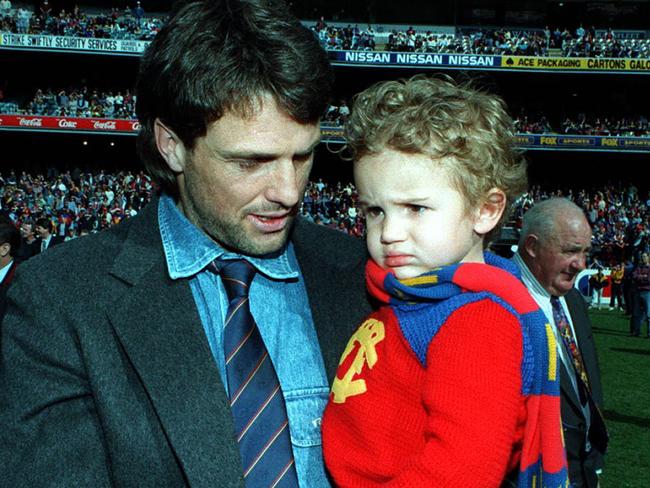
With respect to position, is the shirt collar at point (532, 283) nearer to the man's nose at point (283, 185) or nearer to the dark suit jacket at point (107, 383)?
the man's nose at point (283, 185)

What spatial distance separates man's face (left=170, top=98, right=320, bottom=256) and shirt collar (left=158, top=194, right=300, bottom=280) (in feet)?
0.17

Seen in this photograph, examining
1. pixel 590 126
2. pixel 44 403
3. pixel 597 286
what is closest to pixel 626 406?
pixel 44 403

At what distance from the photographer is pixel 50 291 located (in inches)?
80.4

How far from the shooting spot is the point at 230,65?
2.26 meters

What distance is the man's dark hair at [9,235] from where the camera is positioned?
292 inches

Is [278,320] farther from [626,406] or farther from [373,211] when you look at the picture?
[626,406]

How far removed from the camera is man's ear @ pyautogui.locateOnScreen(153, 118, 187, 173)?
245 cm

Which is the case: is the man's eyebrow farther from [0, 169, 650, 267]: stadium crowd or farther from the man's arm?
[0, 169, 650, 267]: stadium crowd

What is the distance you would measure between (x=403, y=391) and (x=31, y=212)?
1060 inches

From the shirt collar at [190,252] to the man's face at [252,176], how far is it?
0.17 ft

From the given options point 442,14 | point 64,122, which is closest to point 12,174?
point 64,122

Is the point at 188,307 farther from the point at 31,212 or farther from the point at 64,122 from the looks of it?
the point at 64,122

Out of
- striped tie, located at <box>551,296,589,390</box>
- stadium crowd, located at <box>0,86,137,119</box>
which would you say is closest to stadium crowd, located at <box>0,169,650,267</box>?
stadium crowd, located at <box>0,86,137,119</box>

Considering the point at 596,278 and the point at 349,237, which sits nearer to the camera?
the point at 349,237
